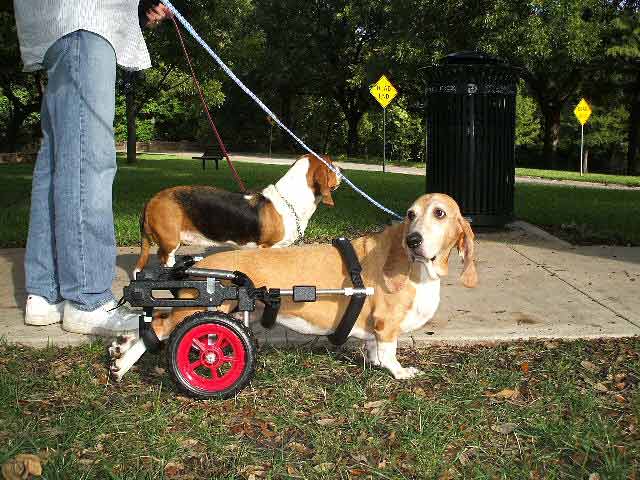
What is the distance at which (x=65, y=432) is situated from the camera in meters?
2.76

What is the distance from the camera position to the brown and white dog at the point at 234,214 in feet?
17.7

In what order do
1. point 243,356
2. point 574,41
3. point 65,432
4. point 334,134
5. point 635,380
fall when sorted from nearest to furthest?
point 65,432 < point 243,356 < point 635,380 < point 574,41 < point 334,134

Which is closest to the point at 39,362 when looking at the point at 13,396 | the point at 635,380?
the point at 13,396

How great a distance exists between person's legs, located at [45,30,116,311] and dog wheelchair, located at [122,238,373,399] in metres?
0.92

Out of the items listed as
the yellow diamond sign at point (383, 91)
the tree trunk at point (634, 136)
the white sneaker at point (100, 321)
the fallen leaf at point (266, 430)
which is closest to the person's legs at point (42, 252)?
the white sneaker at point (100, 321)

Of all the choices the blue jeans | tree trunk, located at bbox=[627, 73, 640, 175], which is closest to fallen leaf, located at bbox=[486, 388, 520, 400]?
the blue jeans

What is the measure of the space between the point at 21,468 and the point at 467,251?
81.8 inches

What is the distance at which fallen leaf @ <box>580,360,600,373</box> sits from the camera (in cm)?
345

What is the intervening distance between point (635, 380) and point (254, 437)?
185 centimetres

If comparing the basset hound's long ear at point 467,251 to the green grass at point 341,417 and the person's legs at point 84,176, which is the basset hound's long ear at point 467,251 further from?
the person's legs at point 84,176

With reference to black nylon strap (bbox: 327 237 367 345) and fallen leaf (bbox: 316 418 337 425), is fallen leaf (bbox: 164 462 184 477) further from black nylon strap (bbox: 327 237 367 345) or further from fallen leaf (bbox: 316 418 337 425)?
black nylon strap (bbox: 327 237 367 345)

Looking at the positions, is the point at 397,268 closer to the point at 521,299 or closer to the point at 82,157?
the point at 521,299

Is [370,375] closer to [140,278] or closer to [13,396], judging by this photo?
[140,278]

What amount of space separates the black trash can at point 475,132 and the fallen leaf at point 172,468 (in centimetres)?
524
